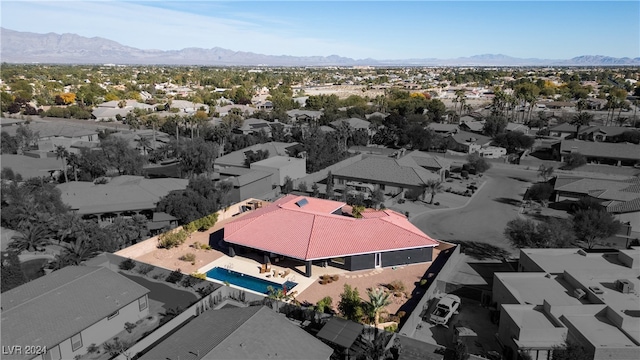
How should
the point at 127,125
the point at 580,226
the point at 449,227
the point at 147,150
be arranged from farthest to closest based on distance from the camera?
the point at 127,125, the point at 147,150, the point at 449,227, the point at 580,226

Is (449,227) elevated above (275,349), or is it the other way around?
(275,349)

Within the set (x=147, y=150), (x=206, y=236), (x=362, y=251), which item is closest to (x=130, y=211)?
(x=206, y=236)

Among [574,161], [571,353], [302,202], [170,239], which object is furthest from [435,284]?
[574,161]

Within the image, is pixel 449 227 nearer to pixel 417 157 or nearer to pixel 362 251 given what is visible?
pixel 362 251

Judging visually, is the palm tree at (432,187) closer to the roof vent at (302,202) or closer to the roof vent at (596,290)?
the roof vent at (302,202)

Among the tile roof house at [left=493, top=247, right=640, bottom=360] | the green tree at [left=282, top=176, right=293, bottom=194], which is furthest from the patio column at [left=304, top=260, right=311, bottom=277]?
the green tree at [left=282, top=176, right=293, bottom=194]

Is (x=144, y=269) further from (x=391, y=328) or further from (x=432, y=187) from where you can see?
(x=432, y=187)
